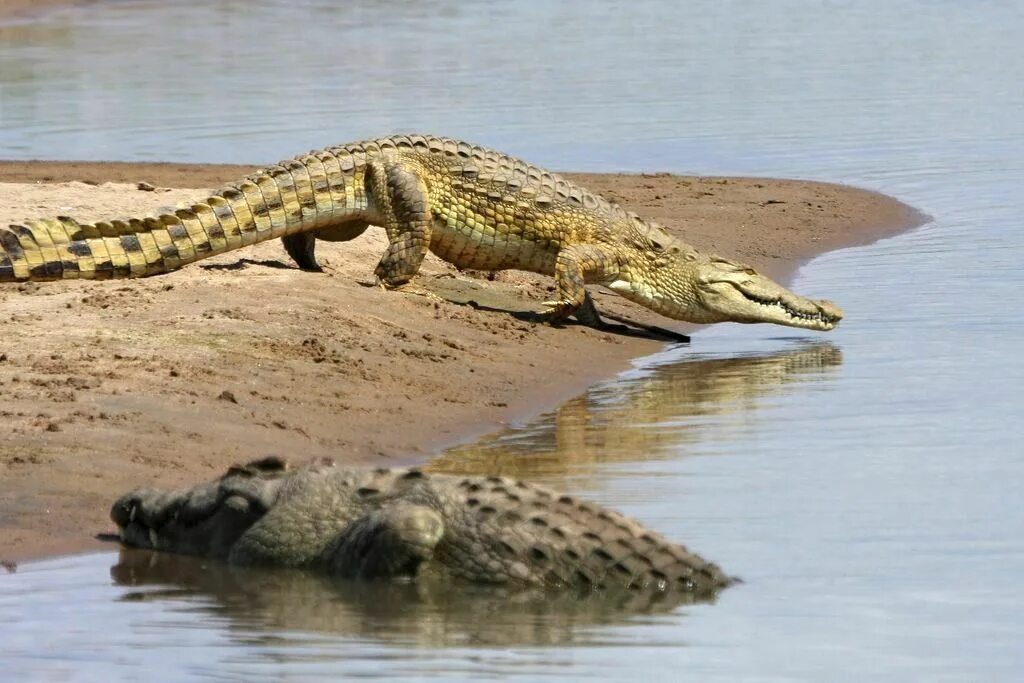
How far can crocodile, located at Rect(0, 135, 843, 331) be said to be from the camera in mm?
12234

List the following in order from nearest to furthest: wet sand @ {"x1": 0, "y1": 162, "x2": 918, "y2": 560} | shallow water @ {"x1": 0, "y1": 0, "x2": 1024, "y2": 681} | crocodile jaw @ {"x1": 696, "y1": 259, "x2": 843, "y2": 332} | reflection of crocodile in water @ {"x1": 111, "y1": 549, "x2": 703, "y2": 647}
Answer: shallow water @ {"x1": 0, "y1": 0, "x2": 1024, "y2": 681} < reflection of crocodile in water @ {"x1": 111, "y1": 549, "x2": 703, "y2": 647} < wet sand @ {"x1": 0, "y1": 162, "x2": 918, "y2": 560} < crocodile jaw @ {"x1": 696, "y1": 259, "x2": 843, "y2": 332}

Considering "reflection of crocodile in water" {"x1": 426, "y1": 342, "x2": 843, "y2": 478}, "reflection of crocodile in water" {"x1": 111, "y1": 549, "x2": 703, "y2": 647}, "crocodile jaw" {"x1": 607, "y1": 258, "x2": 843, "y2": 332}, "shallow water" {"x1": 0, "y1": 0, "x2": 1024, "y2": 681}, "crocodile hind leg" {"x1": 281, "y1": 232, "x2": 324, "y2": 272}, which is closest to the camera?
"shallow water" {"x1": 0, "y1": 0, "x2": 1024, "y2": 681}

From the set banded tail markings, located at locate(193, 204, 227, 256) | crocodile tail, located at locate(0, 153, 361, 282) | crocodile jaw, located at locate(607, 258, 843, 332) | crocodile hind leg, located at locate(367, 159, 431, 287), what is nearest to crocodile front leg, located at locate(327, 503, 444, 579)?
crocodile tail, located at locate(0, 153, 361, 282)

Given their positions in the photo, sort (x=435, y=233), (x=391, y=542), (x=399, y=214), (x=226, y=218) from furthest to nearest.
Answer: (x=435, y=233)
(x=399, y=214)
(x=226, y=218)
(x=391, y=542)

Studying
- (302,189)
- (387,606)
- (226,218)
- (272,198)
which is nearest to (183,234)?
(226,218)

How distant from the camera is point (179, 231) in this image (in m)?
12.4

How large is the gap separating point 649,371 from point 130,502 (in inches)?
191

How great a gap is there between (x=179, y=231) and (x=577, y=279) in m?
2.47

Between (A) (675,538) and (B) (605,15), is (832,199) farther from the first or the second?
(B) (605,15)

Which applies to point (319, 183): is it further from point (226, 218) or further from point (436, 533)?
point (436, 533)

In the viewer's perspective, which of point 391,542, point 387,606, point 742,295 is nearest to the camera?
point 387,606

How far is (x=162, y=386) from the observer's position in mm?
9867

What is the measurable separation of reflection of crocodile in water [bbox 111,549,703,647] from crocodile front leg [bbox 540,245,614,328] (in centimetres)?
564

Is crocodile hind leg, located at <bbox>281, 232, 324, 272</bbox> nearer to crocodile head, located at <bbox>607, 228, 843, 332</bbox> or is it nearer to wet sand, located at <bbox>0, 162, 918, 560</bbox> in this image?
wet sand, located at <bbox>0, 162, 918, 560</bbox>
